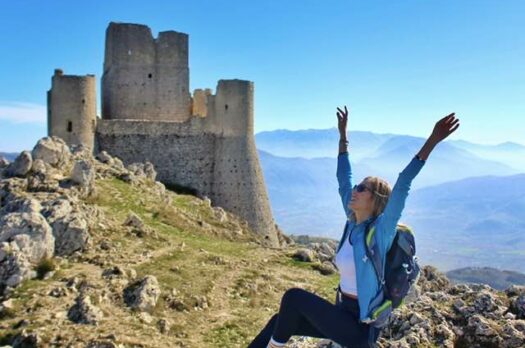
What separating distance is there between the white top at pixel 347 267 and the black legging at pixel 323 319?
13 cm

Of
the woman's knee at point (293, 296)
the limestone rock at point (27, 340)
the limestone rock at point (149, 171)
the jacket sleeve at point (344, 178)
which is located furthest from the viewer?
the limestone rock at point (149, 171)

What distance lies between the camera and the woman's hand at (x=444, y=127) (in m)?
6.21

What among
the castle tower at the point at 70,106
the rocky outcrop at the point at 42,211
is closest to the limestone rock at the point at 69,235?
the rocky outcrop at the point at 42,211

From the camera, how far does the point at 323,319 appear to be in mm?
6410

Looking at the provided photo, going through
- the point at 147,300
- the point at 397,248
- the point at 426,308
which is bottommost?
the point at 147,300

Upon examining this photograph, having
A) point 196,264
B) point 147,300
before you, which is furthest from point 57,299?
Answer: point 196,264

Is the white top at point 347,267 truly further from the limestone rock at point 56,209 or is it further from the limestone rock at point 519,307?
the limestone rock at point 56,209

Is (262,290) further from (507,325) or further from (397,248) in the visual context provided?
(397,248)

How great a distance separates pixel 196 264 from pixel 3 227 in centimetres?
499

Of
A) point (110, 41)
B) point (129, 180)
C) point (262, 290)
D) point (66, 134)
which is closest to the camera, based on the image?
point (262, 290)

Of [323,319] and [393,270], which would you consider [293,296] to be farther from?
[393,270]

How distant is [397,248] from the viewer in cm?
629

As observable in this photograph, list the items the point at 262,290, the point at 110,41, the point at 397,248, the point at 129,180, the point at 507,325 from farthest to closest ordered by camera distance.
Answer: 1. the point at 110,41
2. the point at 129,180
3. the point at 262,290
4. the point at 507,325
5. the point at 397,248

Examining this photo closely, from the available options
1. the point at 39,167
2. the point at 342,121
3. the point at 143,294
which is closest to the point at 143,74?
the point at 39,167
